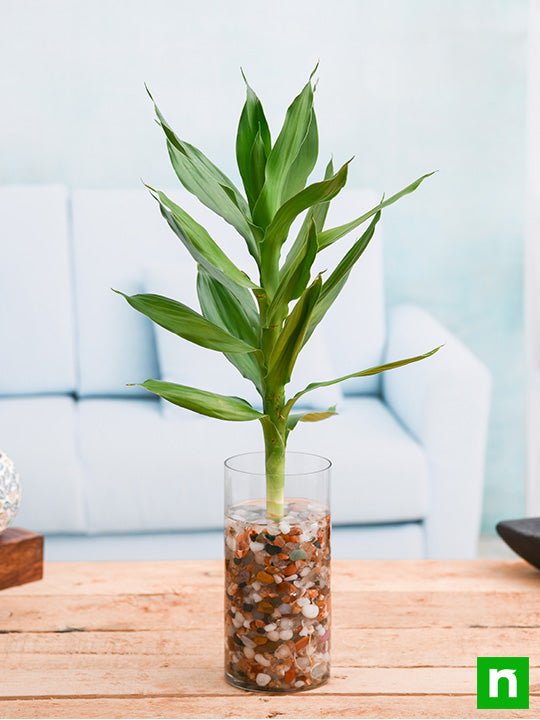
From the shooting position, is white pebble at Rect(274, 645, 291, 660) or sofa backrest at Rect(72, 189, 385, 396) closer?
white pebble at Rect(274, 645, 291, 660)

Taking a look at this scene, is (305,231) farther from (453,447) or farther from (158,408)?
(158,408)

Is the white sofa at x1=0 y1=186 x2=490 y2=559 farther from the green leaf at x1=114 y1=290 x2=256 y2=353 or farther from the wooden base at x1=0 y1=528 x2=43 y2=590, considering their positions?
the green leaf at x1=114 y1=290 x2=256 y2=353

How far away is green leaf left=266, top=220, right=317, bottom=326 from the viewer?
97 cm

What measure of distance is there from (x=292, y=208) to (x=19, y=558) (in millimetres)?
725

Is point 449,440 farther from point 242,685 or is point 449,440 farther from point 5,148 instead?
point 5,148

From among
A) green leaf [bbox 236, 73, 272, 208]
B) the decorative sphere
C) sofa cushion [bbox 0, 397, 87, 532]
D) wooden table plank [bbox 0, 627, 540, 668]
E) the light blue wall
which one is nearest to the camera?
green leaf [bbox 236, 73, 272, 208]

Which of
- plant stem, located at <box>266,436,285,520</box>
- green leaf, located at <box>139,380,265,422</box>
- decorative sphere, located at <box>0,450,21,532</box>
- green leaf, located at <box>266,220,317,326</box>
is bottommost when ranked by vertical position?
decorative sphere, located at <box>0,450,21,532</box>

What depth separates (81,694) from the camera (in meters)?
1.09

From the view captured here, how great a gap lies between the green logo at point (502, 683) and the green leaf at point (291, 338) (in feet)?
1.30

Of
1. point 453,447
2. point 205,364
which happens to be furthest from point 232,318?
point 205,364

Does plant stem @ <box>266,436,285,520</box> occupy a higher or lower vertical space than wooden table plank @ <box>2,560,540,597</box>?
higher

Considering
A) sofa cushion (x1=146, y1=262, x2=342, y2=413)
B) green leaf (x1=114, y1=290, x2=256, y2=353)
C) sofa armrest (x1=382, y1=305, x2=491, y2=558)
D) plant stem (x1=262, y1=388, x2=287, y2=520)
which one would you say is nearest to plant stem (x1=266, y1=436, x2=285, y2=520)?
plant stem (x1=262, y1=388, x2=287, y2=520)

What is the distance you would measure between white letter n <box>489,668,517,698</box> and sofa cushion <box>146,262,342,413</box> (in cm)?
151

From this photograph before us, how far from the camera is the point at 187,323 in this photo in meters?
1.03
